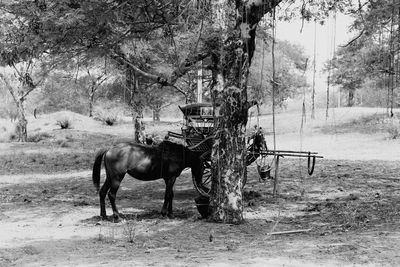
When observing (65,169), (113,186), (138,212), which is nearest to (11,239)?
(113,186)

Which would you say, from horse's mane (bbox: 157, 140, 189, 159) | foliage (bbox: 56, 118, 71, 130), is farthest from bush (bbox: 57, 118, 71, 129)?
horse's mane (bbox: 157, 140, 189, 159)

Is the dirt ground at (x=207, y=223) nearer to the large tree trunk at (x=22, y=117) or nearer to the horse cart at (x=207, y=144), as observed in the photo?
the horse cart at (x=207, y=144)

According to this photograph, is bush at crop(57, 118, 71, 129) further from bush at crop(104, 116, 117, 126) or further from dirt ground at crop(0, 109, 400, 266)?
dirt ground at crop(0, 109, 400, 266)

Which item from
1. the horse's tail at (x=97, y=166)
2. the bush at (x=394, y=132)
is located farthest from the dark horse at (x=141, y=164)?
the bush at (x=394, y=132)

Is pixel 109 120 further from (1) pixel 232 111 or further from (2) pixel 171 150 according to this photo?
(1) pixel 232 111

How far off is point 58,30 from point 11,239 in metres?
4.68

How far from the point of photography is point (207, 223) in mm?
8750

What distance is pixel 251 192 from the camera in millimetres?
11680

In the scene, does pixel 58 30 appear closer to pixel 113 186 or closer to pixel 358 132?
pixel 113 186

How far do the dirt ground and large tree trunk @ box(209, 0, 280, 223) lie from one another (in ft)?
1.63

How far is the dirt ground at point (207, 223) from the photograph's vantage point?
20.2 feet

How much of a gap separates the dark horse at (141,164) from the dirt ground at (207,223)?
51 cm

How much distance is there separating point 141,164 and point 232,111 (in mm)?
2092

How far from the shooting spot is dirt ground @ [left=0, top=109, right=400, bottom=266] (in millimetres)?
6168
